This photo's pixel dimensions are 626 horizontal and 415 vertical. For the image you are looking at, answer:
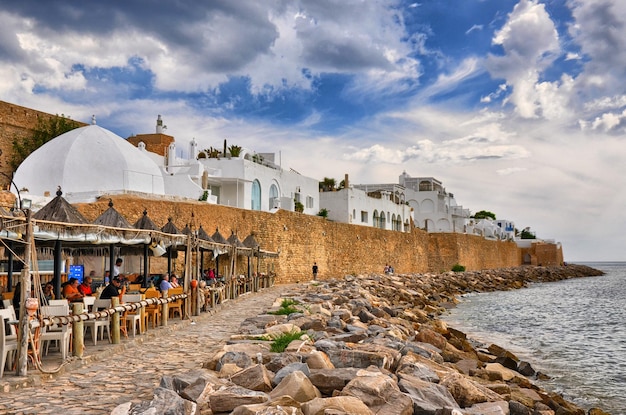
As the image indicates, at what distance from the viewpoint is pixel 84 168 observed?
26016 mm

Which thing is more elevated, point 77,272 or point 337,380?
point 77,272

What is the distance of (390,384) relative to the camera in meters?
6.31

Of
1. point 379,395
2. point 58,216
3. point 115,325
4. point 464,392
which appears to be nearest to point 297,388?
point 379,395

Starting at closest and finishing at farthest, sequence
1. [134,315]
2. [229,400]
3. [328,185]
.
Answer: [229,400] → [134,315] → [328,185]

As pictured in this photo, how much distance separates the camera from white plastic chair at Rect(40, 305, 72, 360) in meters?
7.86

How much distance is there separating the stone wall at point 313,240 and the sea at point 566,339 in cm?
1006

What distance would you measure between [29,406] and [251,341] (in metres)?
3.81

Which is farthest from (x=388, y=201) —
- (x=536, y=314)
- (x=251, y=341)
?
(x=251, y=341)

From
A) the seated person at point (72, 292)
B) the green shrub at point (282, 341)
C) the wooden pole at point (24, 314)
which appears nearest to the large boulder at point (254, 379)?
the green shrub at point (282, 341)

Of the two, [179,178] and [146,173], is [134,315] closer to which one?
[146,173]

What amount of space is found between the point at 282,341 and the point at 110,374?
2.50 meters

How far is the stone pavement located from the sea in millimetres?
6792

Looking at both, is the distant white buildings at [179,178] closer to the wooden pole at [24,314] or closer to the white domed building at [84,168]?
the white domed building at [84,168]

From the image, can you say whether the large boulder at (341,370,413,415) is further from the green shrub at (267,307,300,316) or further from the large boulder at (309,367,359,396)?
the green shrub at (267,307,300,316)
